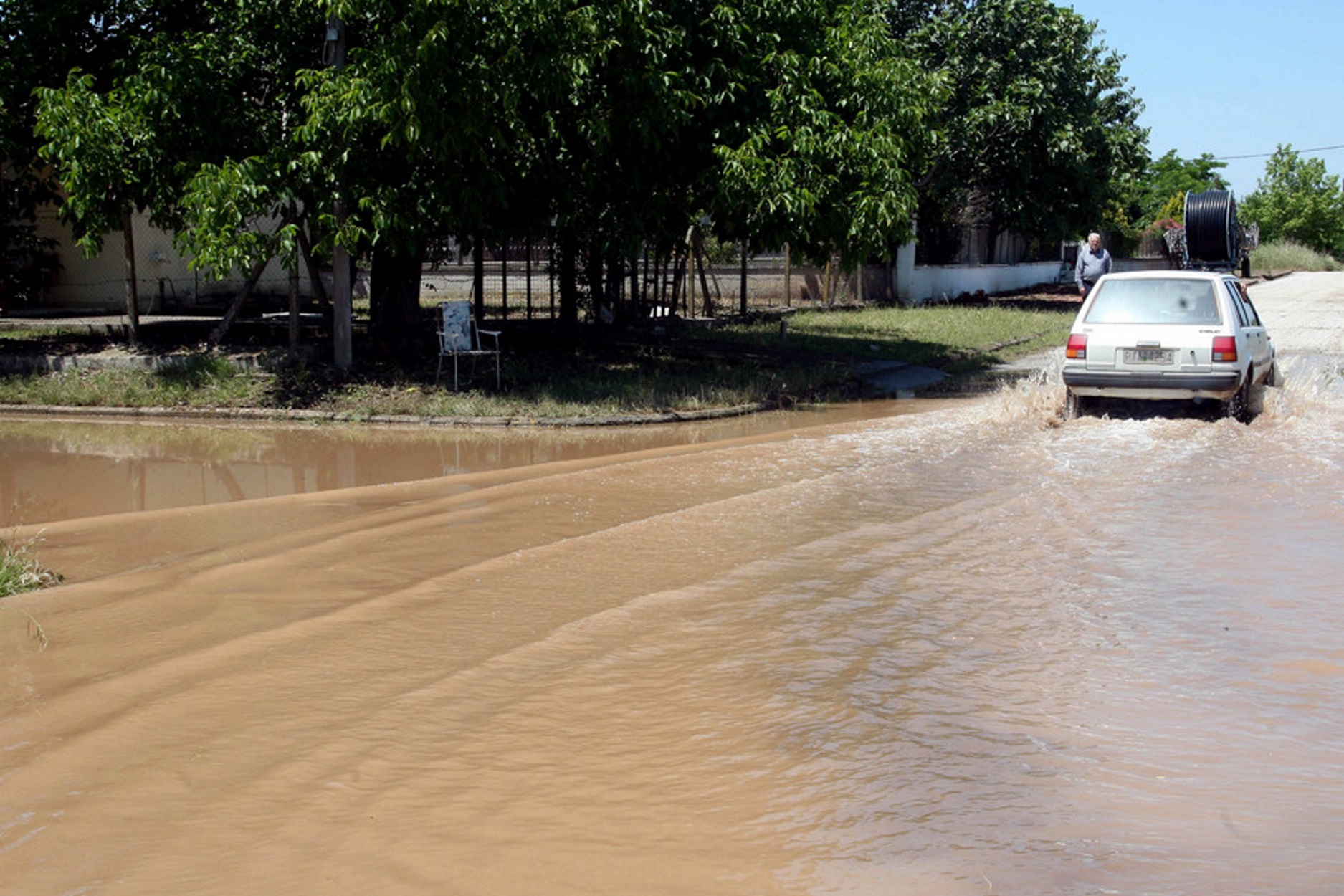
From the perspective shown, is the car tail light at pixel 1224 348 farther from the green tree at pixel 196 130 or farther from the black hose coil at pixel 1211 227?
the black hose coil at pixel 1211 227

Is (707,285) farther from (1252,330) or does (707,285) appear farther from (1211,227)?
(1211,227)

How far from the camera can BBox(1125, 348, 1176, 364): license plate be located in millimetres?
12453

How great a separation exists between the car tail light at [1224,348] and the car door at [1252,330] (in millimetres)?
467

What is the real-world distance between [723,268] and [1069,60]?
938 cm

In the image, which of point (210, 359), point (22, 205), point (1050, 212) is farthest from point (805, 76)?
point (1050, 212)

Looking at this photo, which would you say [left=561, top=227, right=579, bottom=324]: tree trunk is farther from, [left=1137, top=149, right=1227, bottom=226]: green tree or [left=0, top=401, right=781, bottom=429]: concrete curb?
[left=1137, top=149, right=1227, bottom=226]: green tree

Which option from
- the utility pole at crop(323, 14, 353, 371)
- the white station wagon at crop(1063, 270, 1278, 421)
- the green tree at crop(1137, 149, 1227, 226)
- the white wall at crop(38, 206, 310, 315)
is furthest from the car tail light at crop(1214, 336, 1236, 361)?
the green tree at crop(1137, 149, 1227, 226)

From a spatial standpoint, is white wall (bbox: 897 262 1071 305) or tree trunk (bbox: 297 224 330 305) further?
white wall (bbox: 897 262 1071 305)

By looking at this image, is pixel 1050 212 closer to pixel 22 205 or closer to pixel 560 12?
pixel 560 12

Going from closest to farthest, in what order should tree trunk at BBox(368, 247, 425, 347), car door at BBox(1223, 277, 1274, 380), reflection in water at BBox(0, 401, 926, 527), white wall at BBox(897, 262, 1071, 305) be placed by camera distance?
1. reflection in water at BBox(0, 401, 926, 527)
2. car door at BBox(1223, 277, 1274, 380)
3. tree trunk at BBox(368, 247, 425, 347)
4. white wall at BBox(897, 262, 1071, 305)

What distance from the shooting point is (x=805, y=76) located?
52.2ft

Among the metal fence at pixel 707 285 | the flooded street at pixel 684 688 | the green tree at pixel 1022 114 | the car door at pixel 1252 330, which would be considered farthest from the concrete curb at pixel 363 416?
the green tree at pixel 1022 114

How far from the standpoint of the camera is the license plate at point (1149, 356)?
12.5 m

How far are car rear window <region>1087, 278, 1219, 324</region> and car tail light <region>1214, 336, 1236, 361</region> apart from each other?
26 cm
